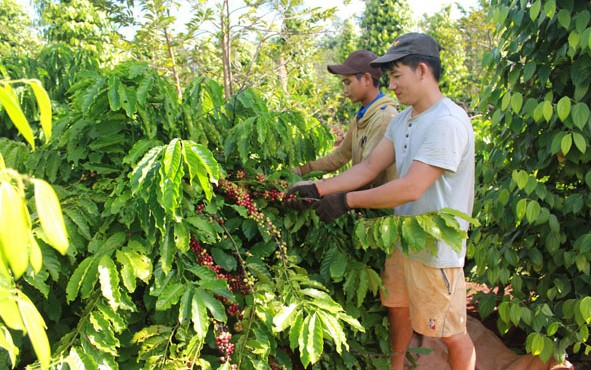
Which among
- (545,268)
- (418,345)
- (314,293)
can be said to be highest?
(314,293)

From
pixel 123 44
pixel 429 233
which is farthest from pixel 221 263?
pixel 123 44

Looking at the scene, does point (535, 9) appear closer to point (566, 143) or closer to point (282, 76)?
point (566, 143)

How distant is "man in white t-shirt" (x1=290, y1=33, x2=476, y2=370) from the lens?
2094 mm

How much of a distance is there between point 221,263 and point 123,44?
3.40 m

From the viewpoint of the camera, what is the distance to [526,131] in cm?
275

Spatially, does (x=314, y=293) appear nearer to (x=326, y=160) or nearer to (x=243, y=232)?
(x=243, y=232)

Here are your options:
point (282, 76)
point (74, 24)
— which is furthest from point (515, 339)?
point (74, 24)

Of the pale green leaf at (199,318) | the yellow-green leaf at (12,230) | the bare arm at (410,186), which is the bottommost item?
the pale green leaf at (199,318)

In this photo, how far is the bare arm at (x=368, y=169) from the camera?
2.45 meters

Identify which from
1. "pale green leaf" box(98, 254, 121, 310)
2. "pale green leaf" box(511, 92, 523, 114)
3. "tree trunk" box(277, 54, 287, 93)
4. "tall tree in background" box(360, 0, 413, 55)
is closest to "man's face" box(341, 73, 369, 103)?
"pale green leaf" box(511, 92, 523, 114)

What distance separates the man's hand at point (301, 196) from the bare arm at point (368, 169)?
0.50ft

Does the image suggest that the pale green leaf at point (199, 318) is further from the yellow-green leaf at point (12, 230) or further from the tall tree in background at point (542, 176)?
the tall tree in background at point (542, 176)

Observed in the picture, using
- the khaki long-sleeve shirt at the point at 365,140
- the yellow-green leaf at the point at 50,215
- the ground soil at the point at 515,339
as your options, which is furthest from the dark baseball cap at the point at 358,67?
the yellow-green leaf at the point at 50,215

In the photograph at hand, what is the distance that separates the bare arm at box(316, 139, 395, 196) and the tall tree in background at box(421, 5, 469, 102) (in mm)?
6642
